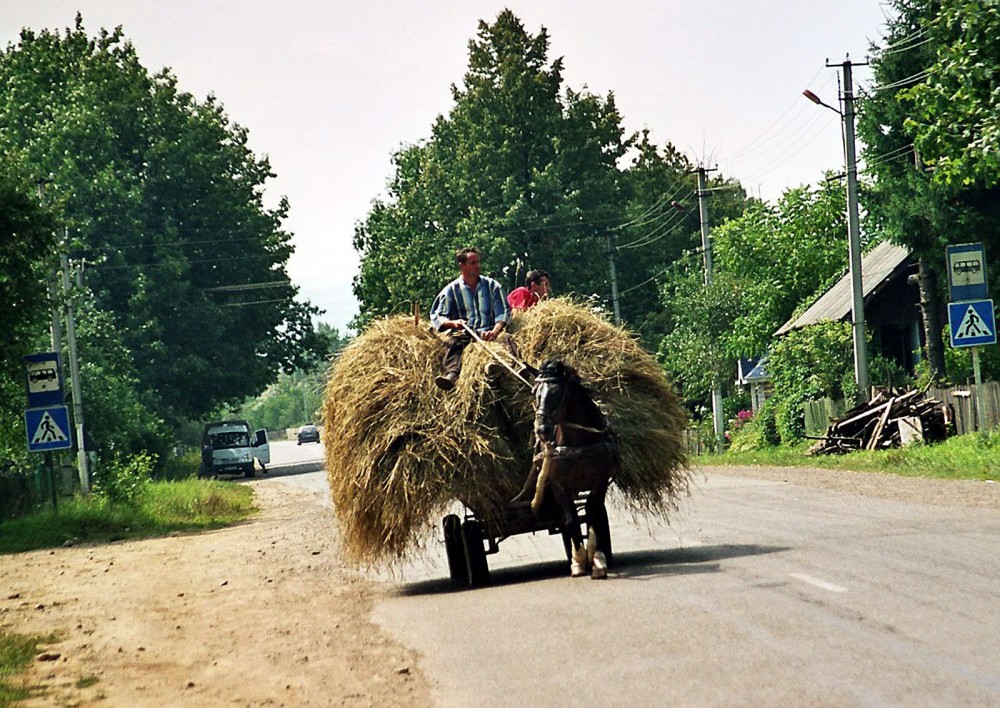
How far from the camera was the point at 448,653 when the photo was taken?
8867 millimetres

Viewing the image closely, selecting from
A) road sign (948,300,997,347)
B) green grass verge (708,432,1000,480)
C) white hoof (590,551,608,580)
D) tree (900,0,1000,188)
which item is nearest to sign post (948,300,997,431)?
road sign (948,300,997,347)

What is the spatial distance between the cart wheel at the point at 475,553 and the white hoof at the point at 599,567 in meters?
1.15

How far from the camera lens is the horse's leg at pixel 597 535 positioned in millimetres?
11461

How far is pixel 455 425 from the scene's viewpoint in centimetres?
1179

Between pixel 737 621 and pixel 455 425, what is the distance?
383cm

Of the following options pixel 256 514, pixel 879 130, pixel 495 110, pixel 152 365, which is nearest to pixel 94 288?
pixel 152 365

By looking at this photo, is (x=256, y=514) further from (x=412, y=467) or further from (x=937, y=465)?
(x=412, y=467)

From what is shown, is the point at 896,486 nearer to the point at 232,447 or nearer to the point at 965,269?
the point at 965,269

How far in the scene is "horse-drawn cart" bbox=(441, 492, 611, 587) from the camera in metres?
11.9

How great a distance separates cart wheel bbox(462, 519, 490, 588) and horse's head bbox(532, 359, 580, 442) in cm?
132

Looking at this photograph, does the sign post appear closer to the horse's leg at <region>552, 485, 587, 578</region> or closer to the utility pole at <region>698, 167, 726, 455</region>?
the horse's leg at <region>552, 485, 587, 578</region>

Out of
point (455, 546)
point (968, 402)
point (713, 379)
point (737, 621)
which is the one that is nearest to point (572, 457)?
point (455, 546)

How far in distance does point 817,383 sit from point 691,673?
1392 inches

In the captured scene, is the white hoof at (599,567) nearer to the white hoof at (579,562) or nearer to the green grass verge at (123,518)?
the white hoof at (579,562)
